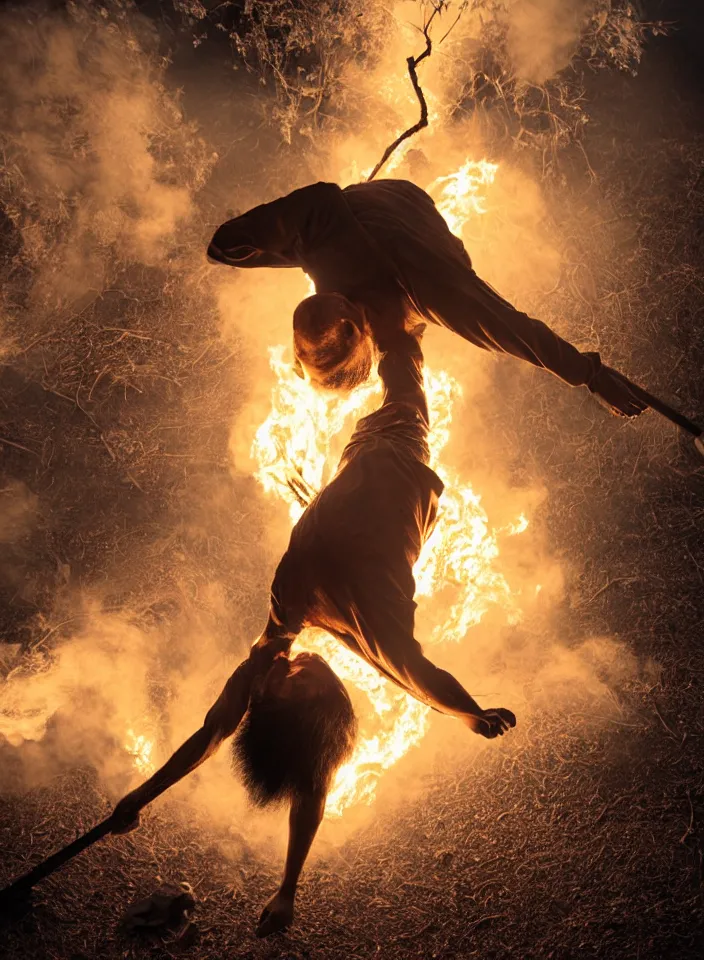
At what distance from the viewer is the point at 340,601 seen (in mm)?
2689

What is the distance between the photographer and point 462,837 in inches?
145

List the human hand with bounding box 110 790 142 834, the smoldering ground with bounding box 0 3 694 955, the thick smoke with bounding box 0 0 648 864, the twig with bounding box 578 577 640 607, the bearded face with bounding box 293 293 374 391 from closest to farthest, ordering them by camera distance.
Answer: the human hand with bounding box 110 790 142 834 → the bearded face with bounding box 293 293 374 391 → the twig with bounding box 578 577 640 607 → the smoldering ground with bounding box 0 3 694 955 → the thick smoke with bounding box 0 0 648 864

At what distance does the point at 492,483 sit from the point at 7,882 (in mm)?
3592

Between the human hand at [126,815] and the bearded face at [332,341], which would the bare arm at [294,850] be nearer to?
the human hand at [126,815]

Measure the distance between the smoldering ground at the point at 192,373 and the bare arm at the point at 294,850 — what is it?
1.46 meters

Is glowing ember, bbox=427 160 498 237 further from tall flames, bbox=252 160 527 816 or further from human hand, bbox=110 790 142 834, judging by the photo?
human hand, bbox=110 790 142 834

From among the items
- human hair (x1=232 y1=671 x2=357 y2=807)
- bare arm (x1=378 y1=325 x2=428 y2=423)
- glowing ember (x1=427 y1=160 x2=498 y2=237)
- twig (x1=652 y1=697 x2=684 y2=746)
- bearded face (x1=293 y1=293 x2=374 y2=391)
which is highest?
glowing ember (x1=427 y1=160 x2=498 y2=237)

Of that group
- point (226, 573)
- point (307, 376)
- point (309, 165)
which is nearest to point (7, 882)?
point (226, 573)

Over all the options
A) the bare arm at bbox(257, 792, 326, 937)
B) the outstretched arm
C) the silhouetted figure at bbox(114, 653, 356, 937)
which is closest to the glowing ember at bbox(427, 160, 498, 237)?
the outstretched arm

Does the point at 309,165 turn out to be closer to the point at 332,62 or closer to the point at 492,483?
the point at 332,62

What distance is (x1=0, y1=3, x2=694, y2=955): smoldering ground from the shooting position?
14.1ft

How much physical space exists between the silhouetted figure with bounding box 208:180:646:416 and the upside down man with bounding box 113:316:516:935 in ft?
0.74

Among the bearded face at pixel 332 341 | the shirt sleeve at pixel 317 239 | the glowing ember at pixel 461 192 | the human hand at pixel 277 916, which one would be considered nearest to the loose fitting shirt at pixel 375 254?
the shirt sleeve at pixel 317 239

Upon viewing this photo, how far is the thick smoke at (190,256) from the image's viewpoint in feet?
14.7
